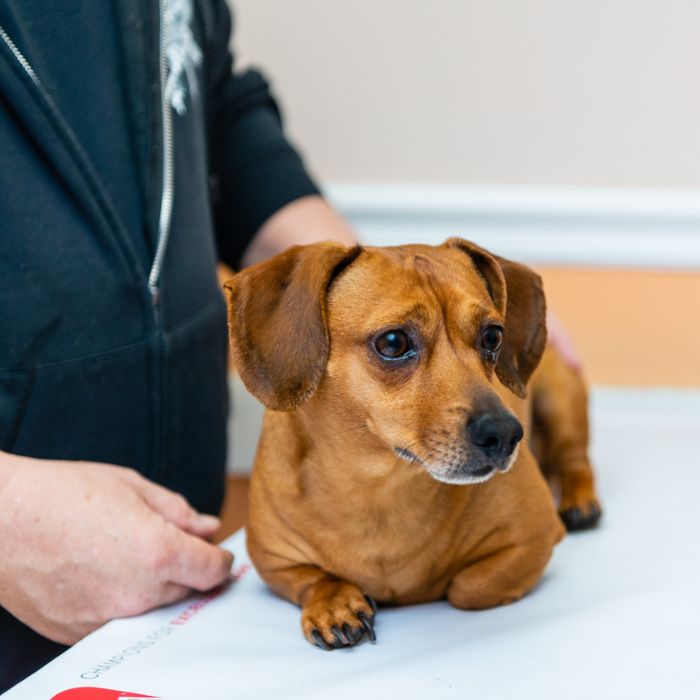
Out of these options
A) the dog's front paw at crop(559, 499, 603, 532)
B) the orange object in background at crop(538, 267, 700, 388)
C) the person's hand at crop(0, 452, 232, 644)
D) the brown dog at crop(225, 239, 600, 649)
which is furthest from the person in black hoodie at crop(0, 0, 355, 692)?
the orange object in background at crop(538, 267, 700, 388)

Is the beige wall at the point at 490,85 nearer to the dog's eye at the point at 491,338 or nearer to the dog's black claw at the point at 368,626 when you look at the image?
the dog's eye at the point at 491,338

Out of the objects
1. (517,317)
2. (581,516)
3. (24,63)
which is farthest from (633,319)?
(24,63)

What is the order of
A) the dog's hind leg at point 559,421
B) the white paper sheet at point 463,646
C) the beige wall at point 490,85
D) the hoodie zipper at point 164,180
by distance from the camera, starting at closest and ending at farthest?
the white paper sheet at point 463,646
the hoodie zipper at point 164,180
the dog's hind leg at point 559,421
the beige wall at point 490,85

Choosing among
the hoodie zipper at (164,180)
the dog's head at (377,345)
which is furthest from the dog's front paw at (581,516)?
the hoodie zipper at (164,180)

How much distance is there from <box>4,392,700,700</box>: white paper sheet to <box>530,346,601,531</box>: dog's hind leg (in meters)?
0.16

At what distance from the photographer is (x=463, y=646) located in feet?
2.36

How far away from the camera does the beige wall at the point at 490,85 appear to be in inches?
57.9

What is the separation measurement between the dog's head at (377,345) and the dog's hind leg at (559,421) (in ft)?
1.22

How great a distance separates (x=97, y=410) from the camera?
0.96m

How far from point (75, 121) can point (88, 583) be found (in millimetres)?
466

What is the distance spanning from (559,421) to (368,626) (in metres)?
0.50

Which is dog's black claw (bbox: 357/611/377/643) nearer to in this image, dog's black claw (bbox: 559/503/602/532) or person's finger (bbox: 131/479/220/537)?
person's finger (bbox: 131/479/220/537)

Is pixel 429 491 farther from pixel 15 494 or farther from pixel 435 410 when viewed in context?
pixel 15 494

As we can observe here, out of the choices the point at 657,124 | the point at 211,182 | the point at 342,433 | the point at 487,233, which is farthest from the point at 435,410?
the point at 657,124
